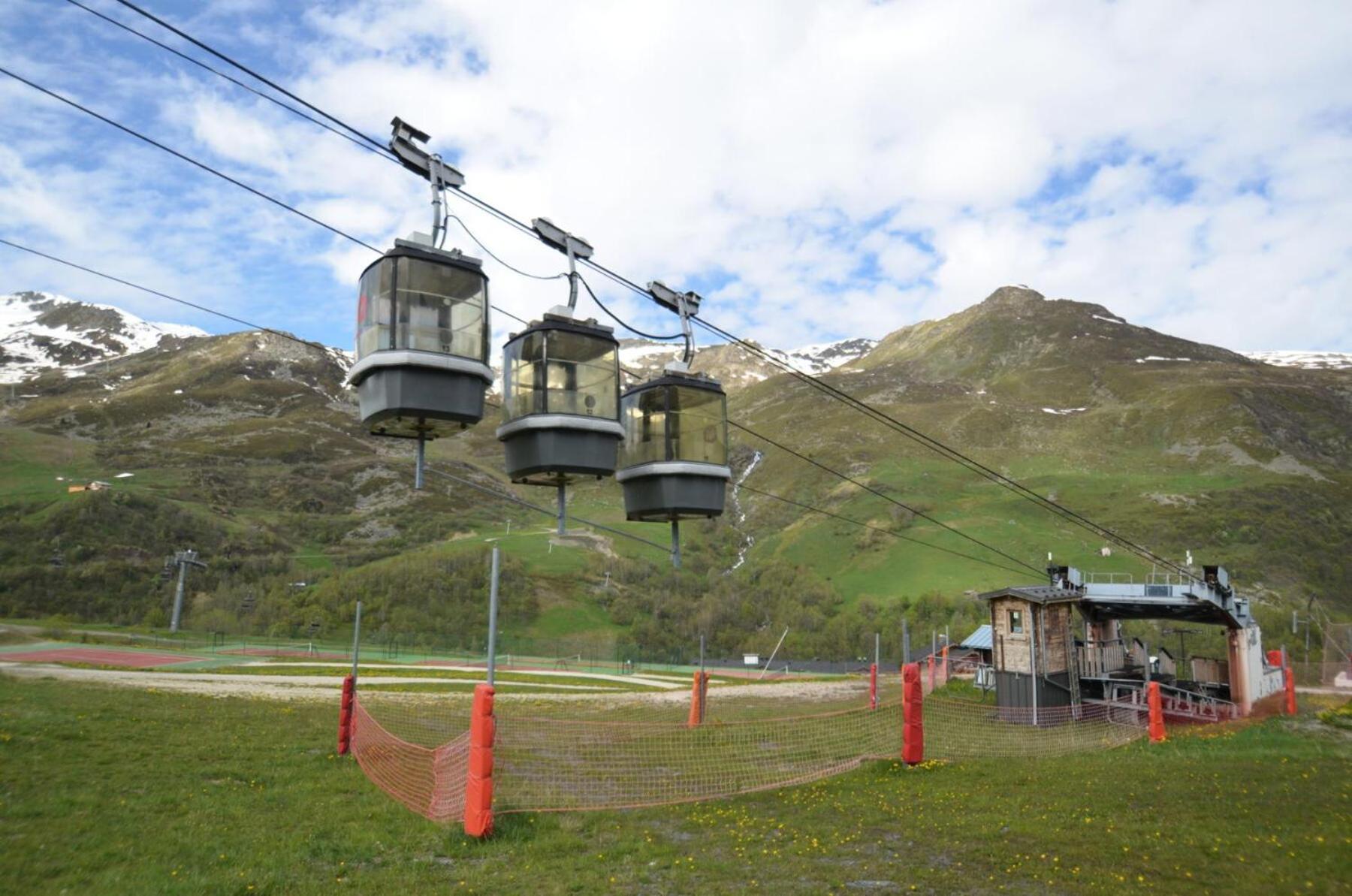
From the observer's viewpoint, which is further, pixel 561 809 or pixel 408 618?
pixel 408 618

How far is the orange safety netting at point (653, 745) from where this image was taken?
1380 cm

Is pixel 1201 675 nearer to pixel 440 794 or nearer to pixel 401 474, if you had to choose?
pixel 440 794

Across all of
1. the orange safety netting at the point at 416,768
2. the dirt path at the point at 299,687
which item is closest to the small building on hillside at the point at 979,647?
the dirt path at the point at 299,687

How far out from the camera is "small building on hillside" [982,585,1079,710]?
27562mm

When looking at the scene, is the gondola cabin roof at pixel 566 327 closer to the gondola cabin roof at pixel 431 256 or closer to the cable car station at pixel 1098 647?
the gondola cabin roof at pixel 431 256

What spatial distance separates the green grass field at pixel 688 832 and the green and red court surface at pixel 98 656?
32.8 meters

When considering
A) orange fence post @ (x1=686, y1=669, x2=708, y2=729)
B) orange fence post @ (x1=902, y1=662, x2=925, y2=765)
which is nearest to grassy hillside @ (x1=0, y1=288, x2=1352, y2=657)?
orange fence post @ (x1=686, y1=669, x2=708, y2=729)

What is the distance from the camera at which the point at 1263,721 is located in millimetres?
25906

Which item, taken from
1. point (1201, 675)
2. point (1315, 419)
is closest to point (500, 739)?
point (1201, 675)

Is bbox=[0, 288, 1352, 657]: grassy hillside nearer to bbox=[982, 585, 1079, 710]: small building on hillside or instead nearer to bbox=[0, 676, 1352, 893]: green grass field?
bbox=[982, 585, 1079, 710]: small building on hillside

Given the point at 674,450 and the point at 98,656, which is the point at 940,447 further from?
the point at 98,656

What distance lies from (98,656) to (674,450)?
5121 centimetres

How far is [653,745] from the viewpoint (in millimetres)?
19766

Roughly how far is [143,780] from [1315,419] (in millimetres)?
185958
